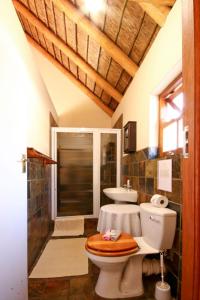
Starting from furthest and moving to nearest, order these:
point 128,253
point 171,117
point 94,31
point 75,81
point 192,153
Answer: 1. point 75,81
2. point 94,31
3. point 171,117
4. point 128,253
5. point 192,153

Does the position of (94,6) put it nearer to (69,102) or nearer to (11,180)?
(11,180)

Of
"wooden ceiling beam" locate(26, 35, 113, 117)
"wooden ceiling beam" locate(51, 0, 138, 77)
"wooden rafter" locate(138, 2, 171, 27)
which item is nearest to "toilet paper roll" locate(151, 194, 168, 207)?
"wooden rafter" locate(138, 2, 171, 27)

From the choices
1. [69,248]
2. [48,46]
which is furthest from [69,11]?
[69,248]

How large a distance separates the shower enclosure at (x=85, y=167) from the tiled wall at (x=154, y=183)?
46cm


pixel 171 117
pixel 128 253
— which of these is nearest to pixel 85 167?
pixel 171 117

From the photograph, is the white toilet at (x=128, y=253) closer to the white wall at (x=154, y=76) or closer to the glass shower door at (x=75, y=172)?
the white wall at (x=154, y=76)

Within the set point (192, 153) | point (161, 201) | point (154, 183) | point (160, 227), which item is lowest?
point (160, 227)

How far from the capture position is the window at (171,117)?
5.82 feet

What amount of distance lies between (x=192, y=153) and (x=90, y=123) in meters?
3.97

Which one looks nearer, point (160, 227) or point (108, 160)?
point (160, 227)

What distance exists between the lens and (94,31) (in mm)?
2461

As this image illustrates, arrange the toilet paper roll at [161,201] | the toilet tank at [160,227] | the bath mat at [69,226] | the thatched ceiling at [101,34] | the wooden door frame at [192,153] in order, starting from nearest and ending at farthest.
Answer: the wooden door frame at [192,153], the toilet tank at [160,227], the toilet paper roll at [161,201], the thatched ceiling at [101,34], the bath mat at [69,226]

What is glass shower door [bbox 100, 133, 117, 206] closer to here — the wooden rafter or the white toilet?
the white toilet

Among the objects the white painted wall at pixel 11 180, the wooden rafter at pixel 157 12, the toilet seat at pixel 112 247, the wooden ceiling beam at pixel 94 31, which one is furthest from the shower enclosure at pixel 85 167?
the white painted wall at pixel 11 180
